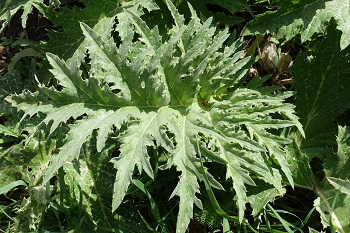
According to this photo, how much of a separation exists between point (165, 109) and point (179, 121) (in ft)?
0.32

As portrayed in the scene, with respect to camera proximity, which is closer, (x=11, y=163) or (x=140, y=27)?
(x=140, y=27)

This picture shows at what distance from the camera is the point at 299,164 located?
306 cm

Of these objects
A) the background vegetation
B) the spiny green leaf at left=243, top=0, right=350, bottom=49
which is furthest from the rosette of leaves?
the spiny green leaf at left=243, top=0, right=350, bottom=49

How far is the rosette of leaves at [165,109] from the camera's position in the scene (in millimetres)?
2482

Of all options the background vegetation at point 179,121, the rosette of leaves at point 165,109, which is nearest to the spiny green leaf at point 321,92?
the background vegetation at point 179,121

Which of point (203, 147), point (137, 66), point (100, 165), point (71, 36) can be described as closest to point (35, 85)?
point (71, 36)

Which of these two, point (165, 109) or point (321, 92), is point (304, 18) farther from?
point (165, 109)

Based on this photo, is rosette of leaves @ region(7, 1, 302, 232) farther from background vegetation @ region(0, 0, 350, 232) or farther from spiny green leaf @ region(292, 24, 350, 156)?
spiny green leaf @ region(292, 24, 350, 156)

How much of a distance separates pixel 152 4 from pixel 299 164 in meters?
1.34

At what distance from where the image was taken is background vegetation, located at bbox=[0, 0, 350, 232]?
99.0 inches

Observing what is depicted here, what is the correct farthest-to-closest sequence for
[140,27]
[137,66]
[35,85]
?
[35,85] < [140,27] < [137,66]

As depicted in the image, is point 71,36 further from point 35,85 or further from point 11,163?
point 11,163

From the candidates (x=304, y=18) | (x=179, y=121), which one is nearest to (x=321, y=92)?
(x=304, y=18)

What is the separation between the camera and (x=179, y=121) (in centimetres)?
262
